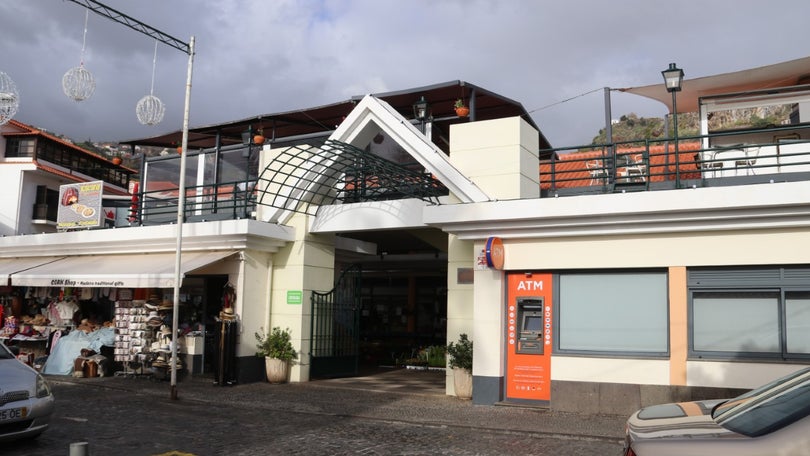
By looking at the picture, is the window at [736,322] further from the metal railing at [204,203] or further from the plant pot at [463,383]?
the metal railing at [204,203]

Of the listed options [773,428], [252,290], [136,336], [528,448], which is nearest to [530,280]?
[528,448]

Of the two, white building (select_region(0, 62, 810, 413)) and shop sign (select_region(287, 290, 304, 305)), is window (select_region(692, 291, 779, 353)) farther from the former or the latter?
shop sign (select_region(287, 290, 304, 305))

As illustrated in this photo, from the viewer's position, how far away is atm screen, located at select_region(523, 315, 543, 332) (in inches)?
469

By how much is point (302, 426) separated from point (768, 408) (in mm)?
7039

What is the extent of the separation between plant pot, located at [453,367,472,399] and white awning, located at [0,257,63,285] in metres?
12.3

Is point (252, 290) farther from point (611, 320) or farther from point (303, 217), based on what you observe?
point (611, 320)

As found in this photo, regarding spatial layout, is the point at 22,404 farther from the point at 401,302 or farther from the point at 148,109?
the point at 401,302

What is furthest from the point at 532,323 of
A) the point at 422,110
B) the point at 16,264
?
the point at 16,264

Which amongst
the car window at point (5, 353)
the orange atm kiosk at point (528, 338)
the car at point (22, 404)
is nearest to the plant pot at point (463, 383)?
the orange atm kiosk at point (528, 338)

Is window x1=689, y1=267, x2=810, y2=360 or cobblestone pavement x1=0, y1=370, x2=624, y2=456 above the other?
window x1=689, y1=267, x2=810, y2=360

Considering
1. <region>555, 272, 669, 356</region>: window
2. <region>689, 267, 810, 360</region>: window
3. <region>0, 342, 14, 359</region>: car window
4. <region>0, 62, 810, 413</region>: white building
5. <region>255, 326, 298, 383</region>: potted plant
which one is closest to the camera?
<region>0, 342, 14, 359</region>: car window

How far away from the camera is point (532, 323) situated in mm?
11984

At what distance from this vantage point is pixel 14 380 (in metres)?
8.10

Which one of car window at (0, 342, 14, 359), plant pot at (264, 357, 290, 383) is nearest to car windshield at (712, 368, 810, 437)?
car window at (0, 342, 14, 359)
